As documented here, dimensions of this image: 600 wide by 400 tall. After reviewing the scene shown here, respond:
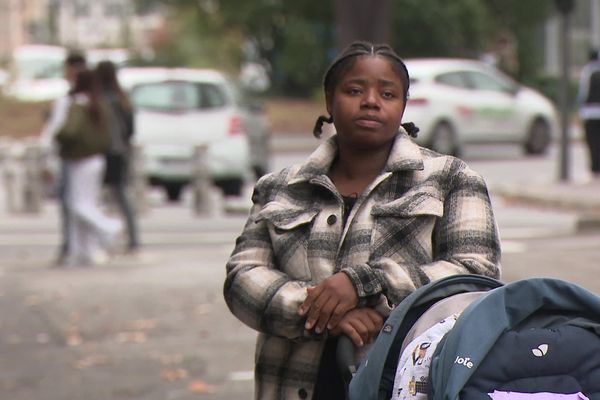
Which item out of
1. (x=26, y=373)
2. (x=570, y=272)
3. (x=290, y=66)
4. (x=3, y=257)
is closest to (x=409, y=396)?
(x=26, y=373)

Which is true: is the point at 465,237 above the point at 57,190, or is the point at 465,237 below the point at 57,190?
above

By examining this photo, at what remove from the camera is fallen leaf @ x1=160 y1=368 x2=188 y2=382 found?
8.32m

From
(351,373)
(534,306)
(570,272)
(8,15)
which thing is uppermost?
(534,306)

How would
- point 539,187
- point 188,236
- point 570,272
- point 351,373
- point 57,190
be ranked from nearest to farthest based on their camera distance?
1. point 351,373
2. point 570,272
3. point 57,190
4. point 188,236
5. point 539,187

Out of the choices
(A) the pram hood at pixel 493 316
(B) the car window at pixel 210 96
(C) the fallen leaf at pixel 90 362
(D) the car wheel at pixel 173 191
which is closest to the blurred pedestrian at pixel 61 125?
(C) the fallen leaf at pixel 90 362

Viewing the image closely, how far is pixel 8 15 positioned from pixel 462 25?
159ft

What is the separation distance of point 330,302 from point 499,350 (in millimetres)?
614

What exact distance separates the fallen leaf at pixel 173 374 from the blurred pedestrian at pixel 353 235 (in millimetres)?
4518

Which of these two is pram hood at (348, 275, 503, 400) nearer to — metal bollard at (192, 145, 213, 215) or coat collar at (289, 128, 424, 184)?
coat collar at (289, 128, 424, 184)

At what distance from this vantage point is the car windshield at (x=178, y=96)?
66.5 feet

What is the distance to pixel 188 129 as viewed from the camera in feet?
65.6

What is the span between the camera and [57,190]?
1352cm

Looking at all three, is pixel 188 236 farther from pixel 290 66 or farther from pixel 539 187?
pixel 290 66

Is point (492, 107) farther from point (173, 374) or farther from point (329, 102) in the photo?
point (329, 102)
